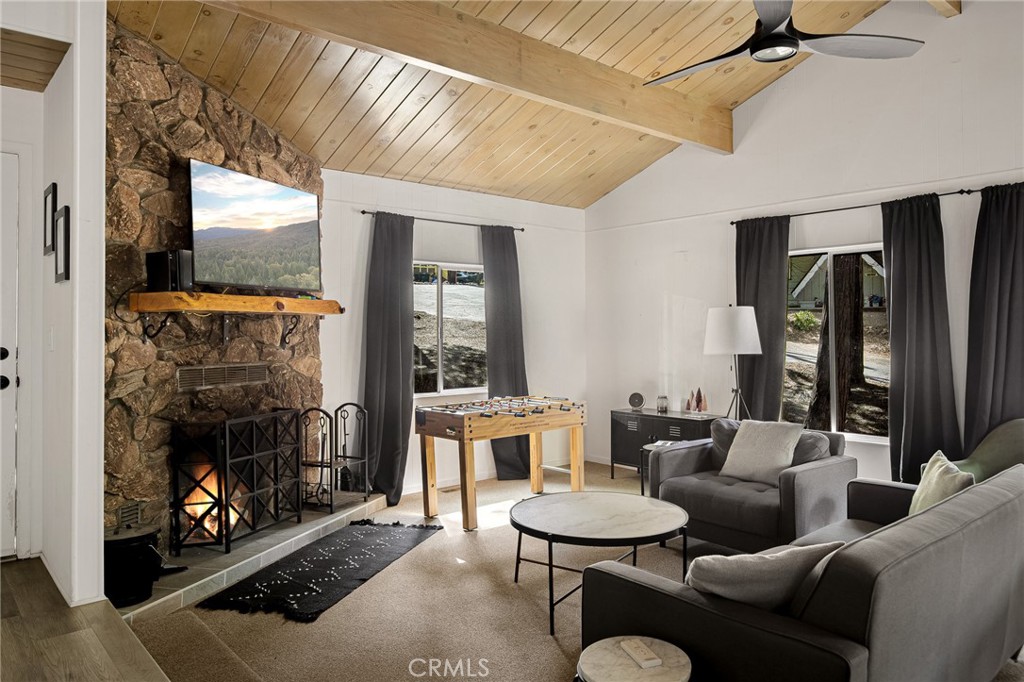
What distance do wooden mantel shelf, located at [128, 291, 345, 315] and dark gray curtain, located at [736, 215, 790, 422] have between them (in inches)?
134

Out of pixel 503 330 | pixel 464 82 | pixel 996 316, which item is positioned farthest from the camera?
pixel 503 330

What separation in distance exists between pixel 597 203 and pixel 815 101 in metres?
2.38

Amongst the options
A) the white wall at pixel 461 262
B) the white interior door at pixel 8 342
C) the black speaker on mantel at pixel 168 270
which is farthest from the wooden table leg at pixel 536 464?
the white interior door at pixel 8 342

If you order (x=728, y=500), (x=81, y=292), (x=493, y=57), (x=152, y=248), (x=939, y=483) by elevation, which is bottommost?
(x=728, y=500)

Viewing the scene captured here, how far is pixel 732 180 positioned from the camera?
620cm

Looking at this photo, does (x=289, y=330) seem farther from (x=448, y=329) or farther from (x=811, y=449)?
(x=811, y=449)

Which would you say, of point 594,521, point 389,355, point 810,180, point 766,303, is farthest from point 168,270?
point 810,180

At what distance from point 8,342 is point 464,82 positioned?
3153mm

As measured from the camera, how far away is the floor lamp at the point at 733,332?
5.35m

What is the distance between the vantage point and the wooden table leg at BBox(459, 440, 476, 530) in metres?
4.80

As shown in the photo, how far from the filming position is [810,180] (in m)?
5.66

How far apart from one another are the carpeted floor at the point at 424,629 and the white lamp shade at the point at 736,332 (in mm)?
1665

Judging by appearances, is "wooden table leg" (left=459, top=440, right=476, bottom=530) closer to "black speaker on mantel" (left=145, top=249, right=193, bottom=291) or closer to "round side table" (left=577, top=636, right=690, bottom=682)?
"black speaker on mantel" (left=145, top=249, right=193, bottom=291)

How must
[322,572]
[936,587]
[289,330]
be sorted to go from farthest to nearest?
1. [289,330]
2. [322,572]
3. [936,587]
